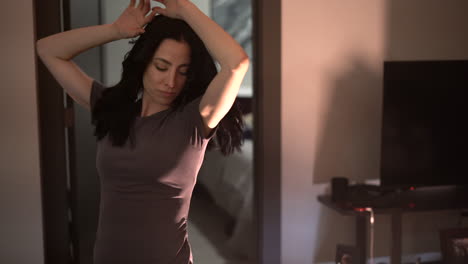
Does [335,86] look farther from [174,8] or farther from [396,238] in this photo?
[174,8]

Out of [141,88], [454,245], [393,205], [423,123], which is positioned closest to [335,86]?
[423,123]

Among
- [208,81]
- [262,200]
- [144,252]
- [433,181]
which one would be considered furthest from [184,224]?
[433,181]

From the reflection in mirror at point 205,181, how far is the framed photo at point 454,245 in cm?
98

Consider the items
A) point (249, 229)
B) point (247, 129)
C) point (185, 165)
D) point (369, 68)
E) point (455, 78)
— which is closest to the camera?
point (185, 165)

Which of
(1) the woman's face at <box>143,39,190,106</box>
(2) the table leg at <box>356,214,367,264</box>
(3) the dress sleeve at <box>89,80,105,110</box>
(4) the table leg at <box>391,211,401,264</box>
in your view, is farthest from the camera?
(2) the table leg at <box>356,214,367,264</box>

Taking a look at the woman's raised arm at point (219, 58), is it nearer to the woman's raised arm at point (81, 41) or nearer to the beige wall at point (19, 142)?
the woman's raised arm at point (81, 41)

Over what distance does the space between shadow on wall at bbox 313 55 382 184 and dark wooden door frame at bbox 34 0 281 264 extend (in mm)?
274

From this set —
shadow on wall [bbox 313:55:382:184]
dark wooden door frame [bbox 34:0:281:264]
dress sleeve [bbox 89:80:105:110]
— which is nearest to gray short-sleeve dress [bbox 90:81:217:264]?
dress sleeve [bbox 89:80:105:110]

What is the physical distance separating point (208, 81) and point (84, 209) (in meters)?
1.69

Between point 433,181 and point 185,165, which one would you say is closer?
point 185,165

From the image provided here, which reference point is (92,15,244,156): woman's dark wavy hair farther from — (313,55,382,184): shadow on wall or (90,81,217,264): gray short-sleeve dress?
(313,55,382,184): shadow on wall

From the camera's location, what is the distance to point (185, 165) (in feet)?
3.93

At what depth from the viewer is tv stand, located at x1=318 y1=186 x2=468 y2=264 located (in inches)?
96.4

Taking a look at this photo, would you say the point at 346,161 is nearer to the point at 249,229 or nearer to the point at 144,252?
the point at 249,229
